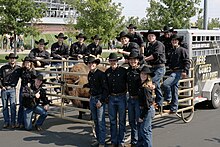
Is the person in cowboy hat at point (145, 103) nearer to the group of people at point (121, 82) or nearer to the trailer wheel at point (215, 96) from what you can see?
the group of people at point (121, 82)

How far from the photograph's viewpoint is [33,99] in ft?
30.8

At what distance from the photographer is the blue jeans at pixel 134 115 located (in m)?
7.44

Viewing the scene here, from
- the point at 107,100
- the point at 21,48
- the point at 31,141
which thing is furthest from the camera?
the point at 21,48

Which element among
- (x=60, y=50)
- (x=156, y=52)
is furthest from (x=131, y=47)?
(x=60, y=50)

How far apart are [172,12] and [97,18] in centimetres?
513

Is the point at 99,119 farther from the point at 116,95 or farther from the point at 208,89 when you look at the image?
the point at 208,89

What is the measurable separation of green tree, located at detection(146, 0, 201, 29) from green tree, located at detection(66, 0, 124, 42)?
2.62 metres

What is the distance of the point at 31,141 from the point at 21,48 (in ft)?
98.2

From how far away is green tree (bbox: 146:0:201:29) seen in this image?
2561 centimetres

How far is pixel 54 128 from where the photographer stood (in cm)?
988

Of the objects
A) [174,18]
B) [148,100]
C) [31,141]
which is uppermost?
[174,18]

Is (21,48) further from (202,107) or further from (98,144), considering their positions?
(98,144)

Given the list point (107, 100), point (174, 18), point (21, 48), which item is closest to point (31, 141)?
point (107, 100)

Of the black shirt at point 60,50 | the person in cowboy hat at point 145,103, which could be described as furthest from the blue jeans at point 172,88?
the black shirt at point 60,50
